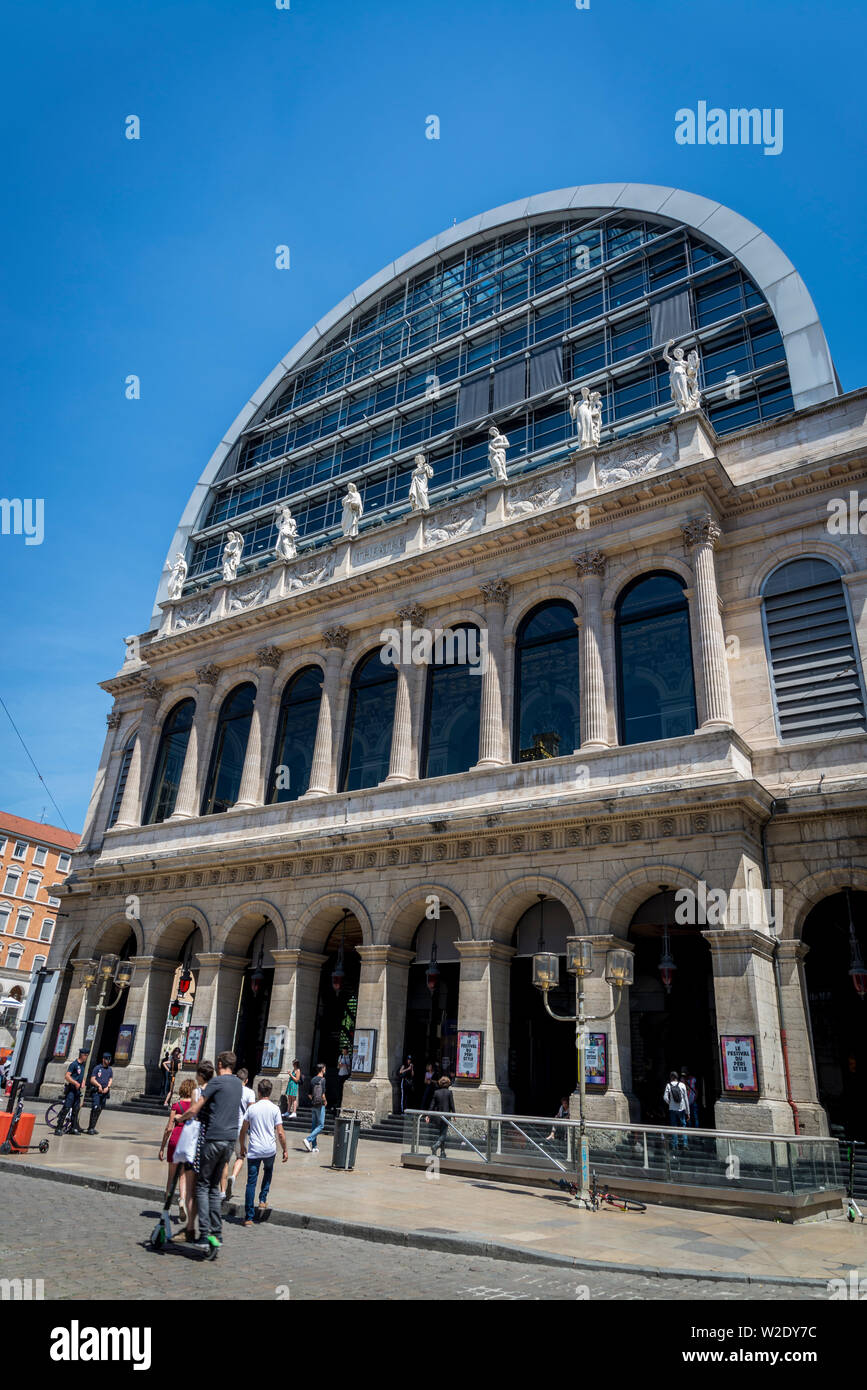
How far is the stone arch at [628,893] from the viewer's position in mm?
19984

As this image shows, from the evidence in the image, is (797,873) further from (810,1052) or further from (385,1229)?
(385,1229)

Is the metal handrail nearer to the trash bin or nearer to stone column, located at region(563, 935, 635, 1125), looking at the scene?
the trash bin

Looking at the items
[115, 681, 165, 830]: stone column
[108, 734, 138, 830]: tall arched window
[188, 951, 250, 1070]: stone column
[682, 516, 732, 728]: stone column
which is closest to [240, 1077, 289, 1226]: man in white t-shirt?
[682, 516, 732, 728]: stone column

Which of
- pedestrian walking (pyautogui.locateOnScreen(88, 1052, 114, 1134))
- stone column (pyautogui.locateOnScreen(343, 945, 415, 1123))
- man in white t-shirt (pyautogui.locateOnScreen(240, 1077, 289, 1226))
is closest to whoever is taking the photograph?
man in white t-shirt (pyautogui.locateOnScreen(240, 1077, 289, 1226))

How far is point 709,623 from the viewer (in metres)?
21.9

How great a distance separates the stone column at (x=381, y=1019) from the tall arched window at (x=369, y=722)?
610 cm

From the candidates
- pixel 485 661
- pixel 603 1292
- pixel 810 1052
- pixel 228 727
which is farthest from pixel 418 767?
pixel 603 1292

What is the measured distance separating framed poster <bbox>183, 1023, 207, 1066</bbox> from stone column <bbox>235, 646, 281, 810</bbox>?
7008 mm

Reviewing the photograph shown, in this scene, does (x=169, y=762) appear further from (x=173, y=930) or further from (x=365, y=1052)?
(x=365, y=1052)

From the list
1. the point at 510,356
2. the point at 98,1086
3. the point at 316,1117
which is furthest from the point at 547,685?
the point at 510,356

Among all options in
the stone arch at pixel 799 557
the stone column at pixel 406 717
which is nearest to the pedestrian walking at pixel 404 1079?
the stone column at pixel 406 717

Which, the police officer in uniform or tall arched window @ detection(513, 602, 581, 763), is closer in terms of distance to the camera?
the police officer in uniform

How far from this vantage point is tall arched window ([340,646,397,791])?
2877 centimetres

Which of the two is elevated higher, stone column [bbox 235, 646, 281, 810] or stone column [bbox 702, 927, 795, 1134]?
stone column [bbox 235, 646, 281, 810]
